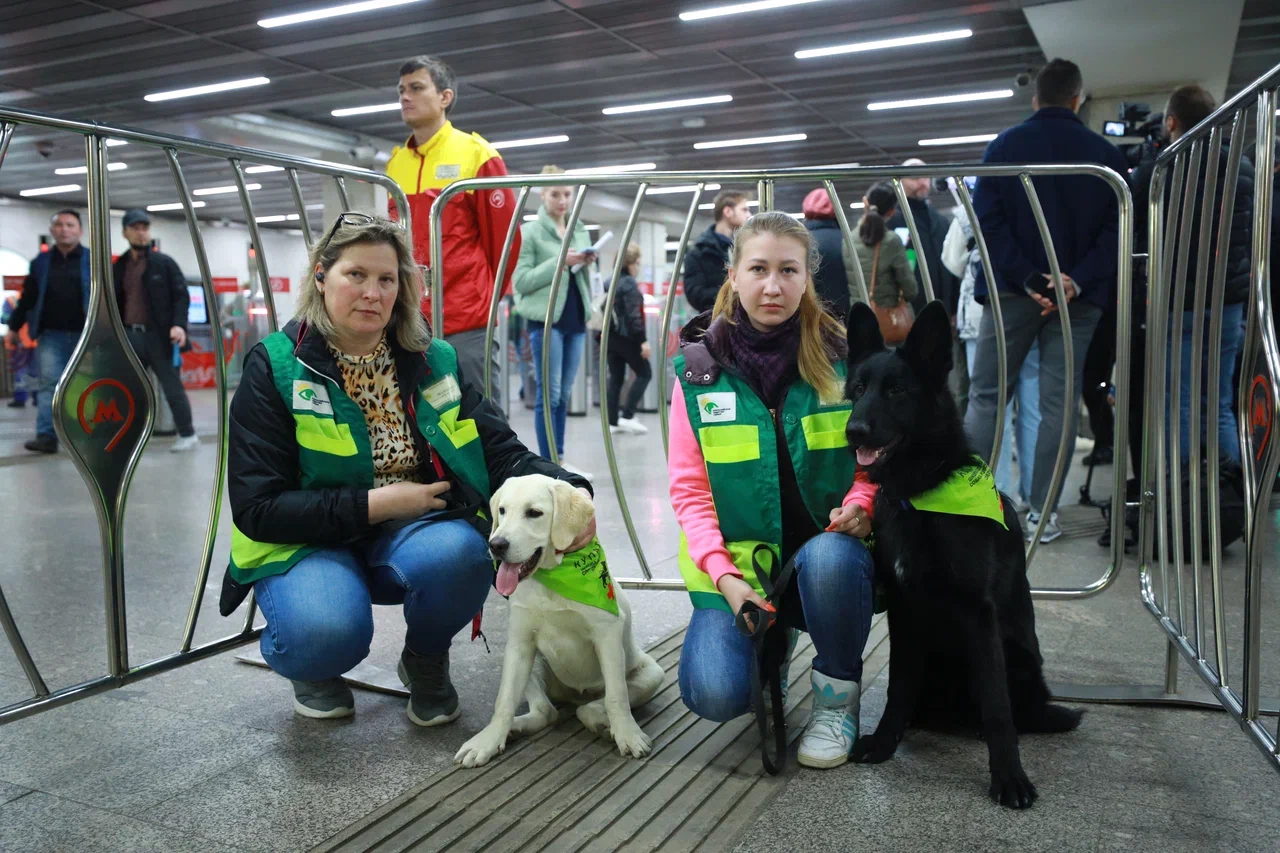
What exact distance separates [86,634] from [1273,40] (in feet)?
38.1

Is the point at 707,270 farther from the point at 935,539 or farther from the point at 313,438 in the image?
the point at 935,539

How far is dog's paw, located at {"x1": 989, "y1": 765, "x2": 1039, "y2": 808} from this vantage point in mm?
2037

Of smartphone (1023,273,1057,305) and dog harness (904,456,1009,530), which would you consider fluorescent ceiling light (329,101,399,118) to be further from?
dog harness (904,456,1009,530)

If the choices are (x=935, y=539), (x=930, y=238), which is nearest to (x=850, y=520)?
(x=935, y=539)

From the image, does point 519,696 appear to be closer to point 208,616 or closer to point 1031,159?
point 208,616

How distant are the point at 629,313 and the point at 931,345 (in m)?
7.63

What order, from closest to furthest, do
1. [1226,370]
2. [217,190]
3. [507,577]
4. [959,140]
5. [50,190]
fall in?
[507,577], [1226,370], [959,140], [217,190], [50,190]

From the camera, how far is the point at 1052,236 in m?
4.22

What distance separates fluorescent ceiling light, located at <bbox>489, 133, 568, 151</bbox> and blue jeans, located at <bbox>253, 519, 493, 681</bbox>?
13.0 meters

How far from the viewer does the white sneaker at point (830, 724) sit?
7.41 feet

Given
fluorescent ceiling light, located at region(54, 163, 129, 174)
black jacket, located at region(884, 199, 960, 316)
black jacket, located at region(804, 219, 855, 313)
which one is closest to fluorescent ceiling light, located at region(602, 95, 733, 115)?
black jacket, located at region(884, 199, 960, 316)

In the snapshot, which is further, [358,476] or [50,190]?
[50,190]

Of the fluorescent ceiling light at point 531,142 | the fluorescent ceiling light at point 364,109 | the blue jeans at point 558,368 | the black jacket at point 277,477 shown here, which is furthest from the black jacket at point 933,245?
the fluorescent ceiling light at point 531,142

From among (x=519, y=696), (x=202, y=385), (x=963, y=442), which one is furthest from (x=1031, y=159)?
(x=202, y=385)
